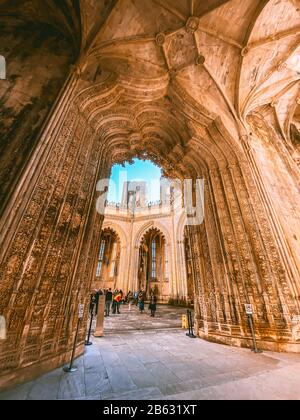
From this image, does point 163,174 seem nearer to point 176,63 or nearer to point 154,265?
point 176,63

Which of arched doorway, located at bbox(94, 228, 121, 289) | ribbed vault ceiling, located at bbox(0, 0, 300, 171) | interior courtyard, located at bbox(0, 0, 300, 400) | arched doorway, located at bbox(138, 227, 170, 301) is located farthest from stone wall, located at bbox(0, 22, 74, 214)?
arched doorway, located at bbox(94, 228, 121, 289)

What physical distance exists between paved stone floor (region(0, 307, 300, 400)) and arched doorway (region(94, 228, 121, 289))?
1927 centimetres

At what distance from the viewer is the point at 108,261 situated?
81.9 ft

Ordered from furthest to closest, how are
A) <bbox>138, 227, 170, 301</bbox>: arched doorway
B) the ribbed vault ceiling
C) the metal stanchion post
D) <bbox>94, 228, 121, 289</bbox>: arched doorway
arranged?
<bbox>94, 228, 121, 289</bbox>: arched doorway < <bbox>138, 227, 170, 301</bbox>: arched doorway < the ribbed vault ceiling < the metal stanchion post

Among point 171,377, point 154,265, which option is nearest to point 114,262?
point 154,265

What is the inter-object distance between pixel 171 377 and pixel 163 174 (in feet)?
26.1

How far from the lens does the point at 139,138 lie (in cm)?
739

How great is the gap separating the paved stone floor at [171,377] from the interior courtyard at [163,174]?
0.03m

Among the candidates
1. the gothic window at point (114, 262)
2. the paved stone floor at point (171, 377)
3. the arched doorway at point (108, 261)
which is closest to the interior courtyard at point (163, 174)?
the paved stone floor at point (171, 377)

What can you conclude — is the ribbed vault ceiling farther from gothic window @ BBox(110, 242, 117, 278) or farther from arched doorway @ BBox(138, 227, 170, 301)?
gothic window @ BBox(110, 242, 117, 278)

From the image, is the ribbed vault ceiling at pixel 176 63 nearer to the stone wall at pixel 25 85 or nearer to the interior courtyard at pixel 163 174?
the interior courtyard at pixel 163 174

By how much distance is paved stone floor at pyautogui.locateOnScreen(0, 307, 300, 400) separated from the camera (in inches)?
84.1
